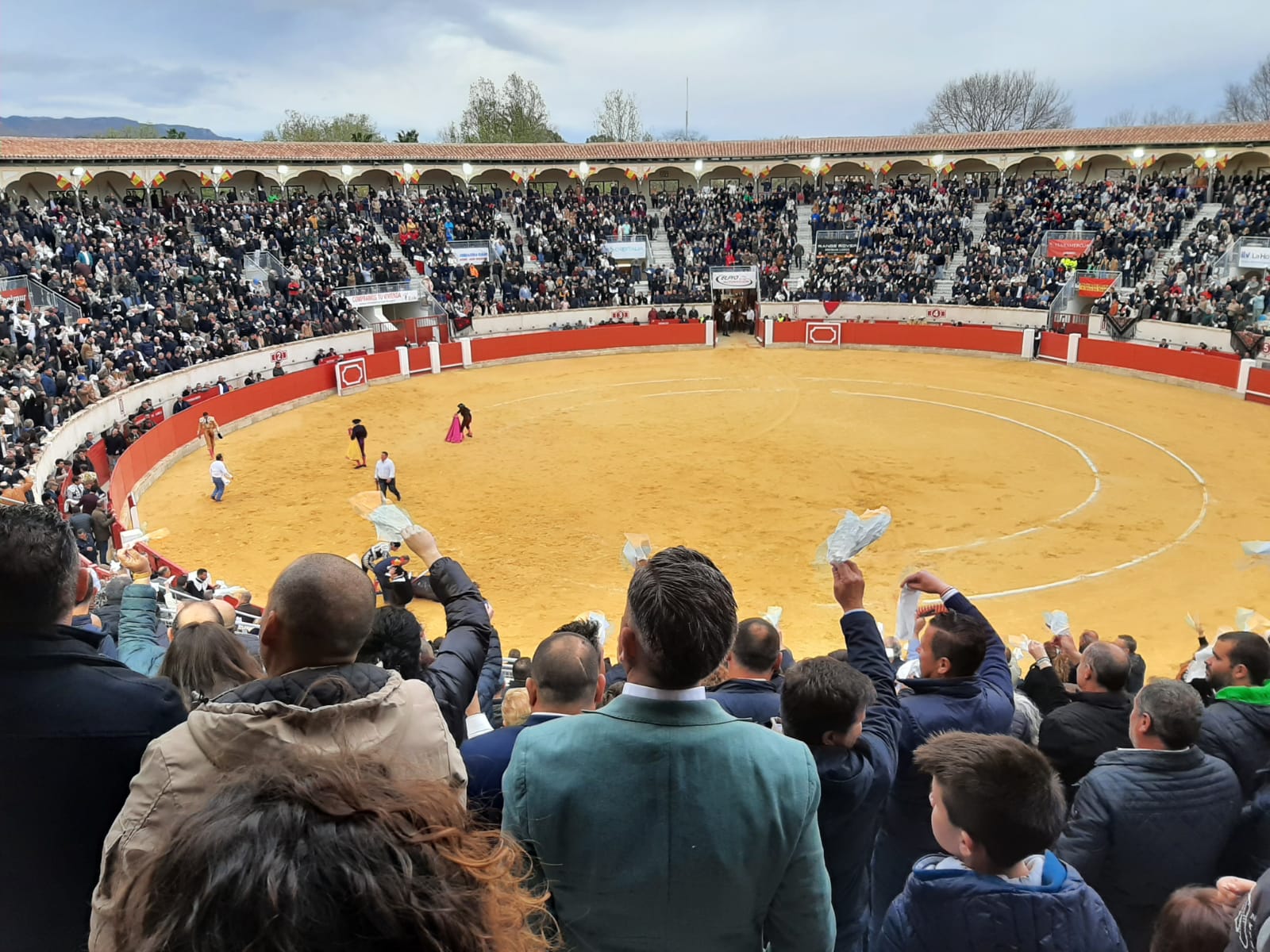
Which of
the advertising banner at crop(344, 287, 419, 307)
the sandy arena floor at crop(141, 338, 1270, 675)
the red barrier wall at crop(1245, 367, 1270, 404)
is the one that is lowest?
the sandy arena floor at crop(141, 338, 1270, 675)

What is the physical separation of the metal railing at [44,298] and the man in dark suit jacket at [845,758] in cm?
2774

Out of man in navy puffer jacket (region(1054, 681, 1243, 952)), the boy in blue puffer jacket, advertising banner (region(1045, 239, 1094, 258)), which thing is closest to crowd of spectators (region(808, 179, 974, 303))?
advertising banner (region(1045, 239, 1094, 258))

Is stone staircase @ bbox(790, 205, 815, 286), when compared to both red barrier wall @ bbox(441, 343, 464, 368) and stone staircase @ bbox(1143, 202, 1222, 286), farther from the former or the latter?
red barrier wall @ bbox(441, 343, 464, 368)

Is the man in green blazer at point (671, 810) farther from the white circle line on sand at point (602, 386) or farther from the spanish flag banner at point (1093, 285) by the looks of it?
the spanish flag banner at point (1093, 285)

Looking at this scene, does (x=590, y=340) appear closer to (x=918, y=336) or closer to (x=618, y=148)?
(x=918, y=336)

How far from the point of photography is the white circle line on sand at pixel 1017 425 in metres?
14.8

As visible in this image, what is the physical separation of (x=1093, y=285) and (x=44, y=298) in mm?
36437

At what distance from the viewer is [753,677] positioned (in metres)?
4.47

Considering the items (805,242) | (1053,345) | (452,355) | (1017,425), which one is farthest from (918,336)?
(452,355)

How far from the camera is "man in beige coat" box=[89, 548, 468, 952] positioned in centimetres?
187

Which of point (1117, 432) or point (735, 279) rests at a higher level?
point (735, 279)

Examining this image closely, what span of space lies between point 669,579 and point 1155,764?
8.35 feet

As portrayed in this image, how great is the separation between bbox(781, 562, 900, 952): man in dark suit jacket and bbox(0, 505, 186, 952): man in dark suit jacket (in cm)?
200

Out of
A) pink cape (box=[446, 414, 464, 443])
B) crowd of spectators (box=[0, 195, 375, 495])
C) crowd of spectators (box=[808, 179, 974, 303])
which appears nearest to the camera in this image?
crowd of spectators (box=[0, 195, 375, 495])
